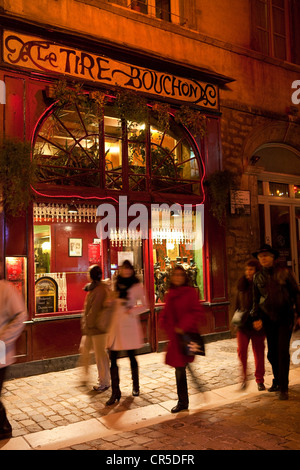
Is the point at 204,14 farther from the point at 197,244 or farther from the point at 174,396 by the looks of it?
the point at 174,396

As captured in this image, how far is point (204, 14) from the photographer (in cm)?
1003

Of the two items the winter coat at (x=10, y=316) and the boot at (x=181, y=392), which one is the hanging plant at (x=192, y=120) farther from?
the winter coat at (x=10, y=316)

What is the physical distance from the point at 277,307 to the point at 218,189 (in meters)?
4.21

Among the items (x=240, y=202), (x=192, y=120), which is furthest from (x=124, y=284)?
(x=240, y=202)

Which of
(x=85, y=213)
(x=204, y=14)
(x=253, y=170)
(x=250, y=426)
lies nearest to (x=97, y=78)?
(x=85, y=213)

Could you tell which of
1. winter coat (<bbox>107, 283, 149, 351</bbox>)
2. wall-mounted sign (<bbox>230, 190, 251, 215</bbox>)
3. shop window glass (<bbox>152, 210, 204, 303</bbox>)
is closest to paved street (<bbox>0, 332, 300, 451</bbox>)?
winter coat (<bbox>107, 283, 149, 351</bbox>)

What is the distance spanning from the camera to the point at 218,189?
933 cm

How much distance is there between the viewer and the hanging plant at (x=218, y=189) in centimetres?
934

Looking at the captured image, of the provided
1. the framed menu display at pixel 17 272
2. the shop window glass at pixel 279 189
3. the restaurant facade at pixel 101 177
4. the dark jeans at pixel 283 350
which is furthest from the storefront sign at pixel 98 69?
the dark jeans at pixel 283 350

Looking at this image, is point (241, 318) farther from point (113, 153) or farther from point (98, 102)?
point (98, 102)

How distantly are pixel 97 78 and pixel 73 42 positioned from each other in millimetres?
714

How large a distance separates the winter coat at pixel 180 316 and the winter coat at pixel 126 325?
59cm

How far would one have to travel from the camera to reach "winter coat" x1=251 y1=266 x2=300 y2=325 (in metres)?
5.53

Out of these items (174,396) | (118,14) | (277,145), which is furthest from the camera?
(277,145)
